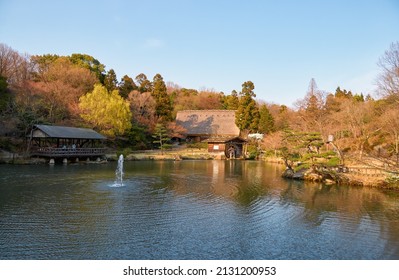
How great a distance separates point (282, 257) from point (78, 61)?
38.0 metres

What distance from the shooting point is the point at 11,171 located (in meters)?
18.1

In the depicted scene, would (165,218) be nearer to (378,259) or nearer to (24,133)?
(378,259)

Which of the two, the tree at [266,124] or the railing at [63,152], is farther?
the tree at [266,124]

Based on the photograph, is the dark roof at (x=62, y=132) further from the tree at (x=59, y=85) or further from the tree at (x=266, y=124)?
the tree at (x=266, y=124)

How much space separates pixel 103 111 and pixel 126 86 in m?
11.3

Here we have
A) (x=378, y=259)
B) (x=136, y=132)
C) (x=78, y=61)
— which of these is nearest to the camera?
(x=378, y=259)

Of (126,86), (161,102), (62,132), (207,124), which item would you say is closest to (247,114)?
(207,124)

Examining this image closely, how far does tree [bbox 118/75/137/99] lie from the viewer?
130ft

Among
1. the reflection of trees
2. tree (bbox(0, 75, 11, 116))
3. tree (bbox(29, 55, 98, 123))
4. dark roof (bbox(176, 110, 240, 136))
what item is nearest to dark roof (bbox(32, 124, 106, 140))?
tree (bbox(0, 75, 11, 116))

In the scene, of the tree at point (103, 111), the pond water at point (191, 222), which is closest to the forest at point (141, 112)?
the tree at point (103, 111)

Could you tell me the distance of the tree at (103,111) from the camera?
2950 cm

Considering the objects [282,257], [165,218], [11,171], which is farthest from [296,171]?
[11,171]

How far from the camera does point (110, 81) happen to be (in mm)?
39156

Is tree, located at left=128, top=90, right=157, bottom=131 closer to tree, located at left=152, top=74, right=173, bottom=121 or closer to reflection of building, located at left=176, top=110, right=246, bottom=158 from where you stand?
tree, located at left=152, top=74, right=173, bottom=121
